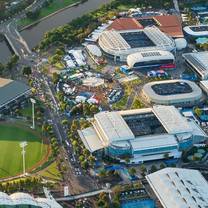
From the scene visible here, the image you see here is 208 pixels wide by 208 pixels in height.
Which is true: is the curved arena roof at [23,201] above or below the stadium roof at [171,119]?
above

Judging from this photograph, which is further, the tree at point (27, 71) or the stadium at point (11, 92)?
the tree at point (27, 71)

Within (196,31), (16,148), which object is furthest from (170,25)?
(16,148)

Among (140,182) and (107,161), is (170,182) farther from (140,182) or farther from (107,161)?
(107,161)

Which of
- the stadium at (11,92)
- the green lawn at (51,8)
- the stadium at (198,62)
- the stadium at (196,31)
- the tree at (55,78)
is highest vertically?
the stadium at (11,92)

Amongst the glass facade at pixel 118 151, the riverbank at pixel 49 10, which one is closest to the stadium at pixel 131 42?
the riverbank at pixel 49 10

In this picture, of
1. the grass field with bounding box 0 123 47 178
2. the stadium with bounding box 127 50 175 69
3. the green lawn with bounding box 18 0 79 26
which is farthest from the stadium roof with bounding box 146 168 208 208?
the green lawn with bounding box 18 0 79 26

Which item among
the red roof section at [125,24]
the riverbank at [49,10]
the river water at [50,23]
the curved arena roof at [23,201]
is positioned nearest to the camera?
the curved arena roof at [23,201]

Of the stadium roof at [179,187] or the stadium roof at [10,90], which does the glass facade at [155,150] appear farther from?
the stadium roof at [10,90]
